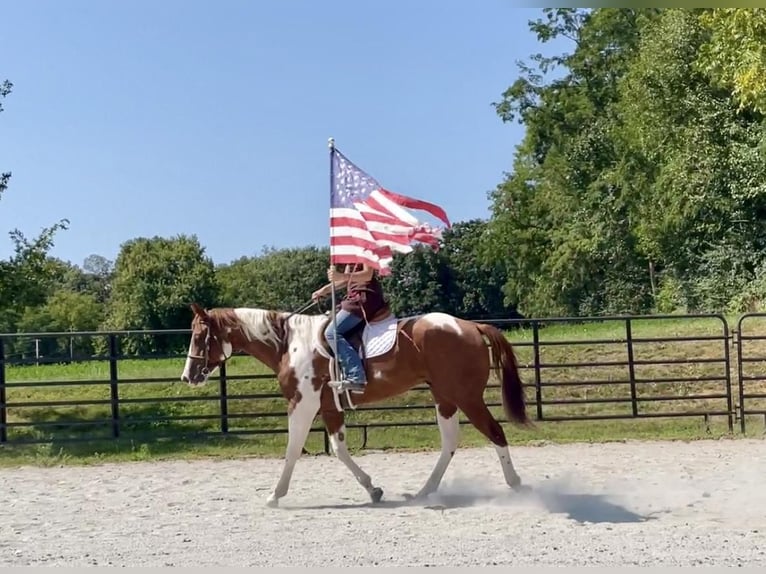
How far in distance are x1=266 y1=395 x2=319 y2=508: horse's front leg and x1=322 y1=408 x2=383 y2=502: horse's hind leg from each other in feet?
0.67

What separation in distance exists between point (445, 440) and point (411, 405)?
5.65 m

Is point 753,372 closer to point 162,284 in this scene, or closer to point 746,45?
point 746,45

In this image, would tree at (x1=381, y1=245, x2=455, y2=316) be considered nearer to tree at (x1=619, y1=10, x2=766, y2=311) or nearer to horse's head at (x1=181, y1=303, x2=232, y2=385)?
tree at (x1=619, y1=10, x2=766, y2=311)

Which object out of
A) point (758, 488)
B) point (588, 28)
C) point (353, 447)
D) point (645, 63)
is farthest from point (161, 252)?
point (758, 488)

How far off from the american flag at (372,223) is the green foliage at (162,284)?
54149 millimetres

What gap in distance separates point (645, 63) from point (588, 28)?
10709 mm

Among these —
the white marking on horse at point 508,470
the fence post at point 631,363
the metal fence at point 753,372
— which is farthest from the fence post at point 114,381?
the metal fence at point 753,372

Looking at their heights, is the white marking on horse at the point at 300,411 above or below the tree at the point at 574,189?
below

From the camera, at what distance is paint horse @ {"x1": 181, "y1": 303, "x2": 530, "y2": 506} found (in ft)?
23.3

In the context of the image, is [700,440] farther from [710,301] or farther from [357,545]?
[710,301]

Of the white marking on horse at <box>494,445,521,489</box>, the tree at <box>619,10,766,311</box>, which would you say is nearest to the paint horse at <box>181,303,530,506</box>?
the white marking on horse at <box>494,445,521,489</box>

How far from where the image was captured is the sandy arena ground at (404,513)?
16.9 feet

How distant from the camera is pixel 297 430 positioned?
23.4ft

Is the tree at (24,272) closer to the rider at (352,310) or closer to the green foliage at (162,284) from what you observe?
the rider at (352,310)
